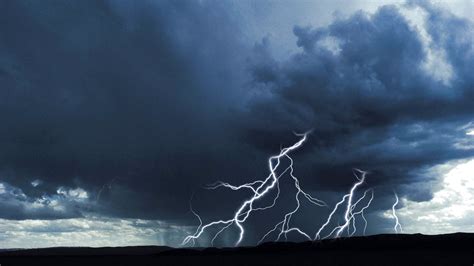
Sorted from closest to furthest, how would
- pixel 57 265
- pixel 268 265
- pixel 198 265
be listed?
pixel 268 265, pixel 198 265, pixel 57 265

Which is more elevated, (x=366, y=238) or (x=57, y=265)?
(x=366, y=238)

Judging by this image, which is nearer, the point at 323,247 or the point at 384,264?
the point at 384,264

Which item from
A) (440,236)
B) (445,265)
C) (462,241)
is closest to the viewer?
(445,265)

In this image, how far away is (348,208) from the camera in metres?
51.5

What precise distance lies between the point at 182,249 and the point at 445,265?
242 ft

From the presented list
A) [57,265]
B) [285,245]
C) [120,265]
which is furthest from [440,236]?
[57,265]

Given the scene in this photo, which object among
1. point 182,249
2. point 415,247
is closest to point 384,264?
point 415,247

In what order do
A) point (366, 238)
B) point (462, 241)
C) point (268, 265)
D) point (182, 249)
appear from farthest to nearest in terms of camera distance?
point (182, 249) → point (366, 238) → point (462, 241) → point (268, 265)

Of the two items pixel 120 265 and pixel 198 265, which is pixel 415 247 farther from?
pixel 120 265

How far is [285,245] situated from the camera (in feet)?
308

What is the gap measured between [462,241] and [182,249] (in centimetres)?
5762

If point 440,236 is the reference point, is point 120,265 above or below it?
below

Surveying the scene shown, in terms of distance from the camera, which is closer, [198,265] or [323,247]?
[198,265]

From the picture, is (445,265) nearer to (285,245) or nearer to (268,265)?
(268,265)
